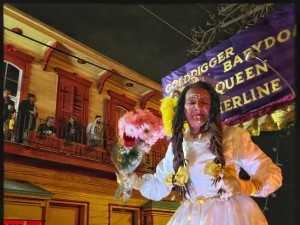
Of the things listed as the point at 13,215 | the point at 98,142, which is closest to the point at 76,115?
the point at 98,142

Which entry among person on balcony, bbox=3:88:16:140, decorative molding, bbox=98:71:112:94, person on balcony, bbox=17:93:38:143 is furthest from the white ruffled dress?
decorative molding, bbox=98:71:112:94

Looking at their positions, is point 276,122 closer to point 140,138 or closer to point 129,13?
point 140,138

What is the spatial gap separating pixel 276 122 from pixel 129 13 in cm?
128

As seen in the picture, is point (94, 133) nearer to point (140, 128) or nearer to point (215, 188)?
point (140, 128)

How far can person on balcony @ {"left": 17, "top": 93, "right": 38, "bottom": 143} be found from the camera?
9.55 ft

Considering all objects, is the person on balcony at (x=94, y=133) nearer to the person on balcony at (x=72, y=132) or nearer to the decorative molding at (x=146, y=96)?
the person on balcony at (x=72, y=132)

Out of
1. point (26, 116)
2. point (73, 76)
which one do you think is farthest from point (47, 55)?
point (26, 116)

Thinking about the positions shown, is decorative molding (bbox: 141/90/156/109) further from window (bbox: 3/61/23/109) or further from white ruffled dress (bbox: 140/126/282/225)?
white ruffled dress (bbox: 140/126/282/225)

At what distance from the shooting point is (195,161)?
1.37m

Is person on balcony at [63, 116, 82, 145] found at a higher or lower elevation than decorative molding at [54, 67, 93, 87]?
lower

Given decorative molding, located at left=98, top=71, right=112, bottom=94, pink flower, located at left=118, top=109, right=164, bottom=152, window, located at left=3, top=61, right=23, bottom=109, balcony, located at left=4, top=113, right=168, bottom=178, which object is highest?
decorative molding, located at left=98, top=71, right=112, bottom=94

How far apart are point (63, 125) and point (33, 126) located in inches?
14.0

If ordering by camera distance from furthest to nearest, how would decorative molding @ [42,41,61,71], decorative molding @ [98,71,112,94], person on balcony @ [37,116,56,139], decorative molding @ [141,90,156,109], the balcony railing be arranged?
decorative molding @ [141,90,156,109] < decorative molding @ [98,71,112,94] < decorative molding @ [42,41,61,71] < person on balcony @ [37,116,56,139] < the balcony railing

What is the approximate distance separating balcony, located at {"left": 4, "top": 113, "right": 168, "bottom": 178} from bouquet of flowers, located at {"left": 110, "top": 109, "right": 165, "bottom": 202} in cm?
151
